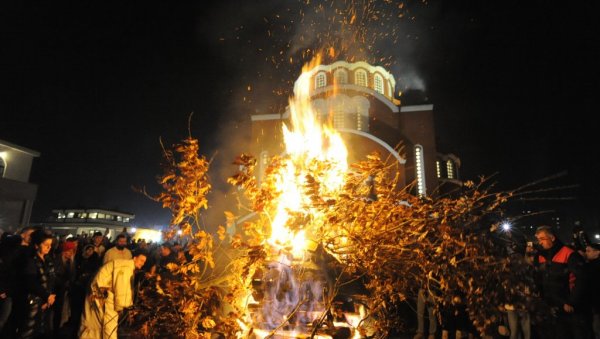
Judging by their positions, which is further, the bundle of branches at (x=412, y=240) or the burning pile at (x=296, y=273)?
the burning pile at (x=296, y=273)

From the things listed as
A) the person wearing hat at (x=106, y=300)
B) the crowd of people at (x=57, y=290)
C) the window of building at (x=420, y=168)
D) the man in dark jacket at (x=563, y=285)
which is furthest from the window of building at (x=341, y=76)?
the person wearing hat at (x=106, y=300)

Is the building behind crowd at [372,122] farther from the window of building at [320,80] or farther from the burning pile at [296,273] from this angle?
the burning pile at [296,273]

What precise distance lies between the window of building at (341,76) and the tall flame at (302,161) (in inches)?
120

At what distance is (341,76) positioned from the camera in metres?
36.9

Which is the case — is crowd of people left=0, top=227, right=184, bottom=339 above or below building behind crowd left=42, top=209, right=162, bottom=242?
below

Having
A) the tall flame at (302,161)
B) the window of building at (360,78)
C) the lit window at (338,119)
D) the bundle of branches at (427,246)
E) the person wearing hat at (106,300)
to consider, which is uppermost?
the window of building at (360,78)

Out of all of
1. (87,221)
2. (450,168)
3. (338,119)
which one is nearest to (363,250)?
(338,119)

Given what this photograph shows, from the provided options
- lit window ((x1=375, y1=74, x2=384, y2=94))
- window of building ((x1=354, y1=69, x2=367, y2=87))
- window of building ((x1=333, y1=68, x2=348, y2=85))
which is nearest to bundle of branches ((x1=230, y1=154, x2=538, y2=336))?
window of building ((x1=333, y1=68, x2=348, y2=85))

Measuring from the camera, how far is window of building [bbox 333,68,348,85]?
36.6 meters

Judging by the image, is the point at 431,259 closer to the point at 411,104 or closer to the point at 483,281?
the point at 483,281

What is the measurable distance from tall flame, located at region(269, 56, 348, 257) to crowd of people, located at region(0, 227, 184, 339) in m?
2.53

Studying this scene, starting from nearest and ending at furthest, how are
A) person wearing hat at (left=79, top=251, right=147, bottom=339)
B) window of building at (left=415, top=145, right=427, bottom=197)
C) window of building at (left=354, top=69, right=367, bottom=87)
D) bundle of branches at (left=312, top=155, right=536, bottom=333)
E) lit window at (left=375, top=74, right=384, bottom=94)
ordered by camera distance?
bundle of branches at (left=312, top=155, right=536, bottom=333), person wearing hat at (left=79, top=251, right=147, bottom=339), window of building at (left=415, top=145, right=427, bottom=197), window of building at (left=354, top=69, right=367, bottom=87), lit window at (left=375, top=74, right=384, bottom=94)

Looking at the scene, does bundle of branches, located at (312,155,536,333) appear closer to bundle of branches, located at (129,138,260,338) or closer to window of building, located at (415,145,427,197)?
bundle of branches, located at (129,138,260,338)

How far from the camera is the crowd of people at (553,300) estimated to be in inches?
252
